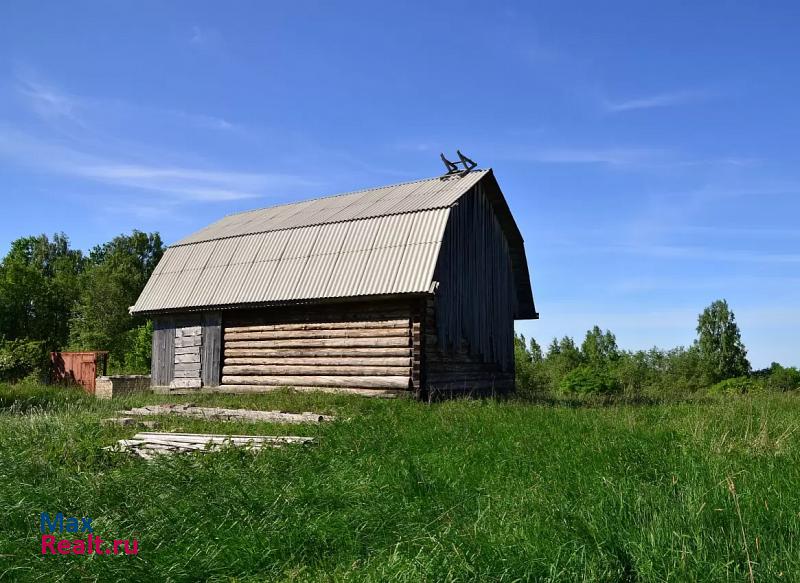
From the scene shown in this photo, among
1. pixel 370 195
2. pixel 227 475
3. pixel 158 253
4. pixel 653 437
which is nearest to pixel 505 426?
pixel 653 437

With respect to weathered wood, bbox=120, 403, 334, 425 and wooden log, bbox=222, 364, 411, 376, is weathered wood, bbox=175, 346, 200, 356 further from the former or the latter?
weathered wood, bbox=120, 403, 334, 425

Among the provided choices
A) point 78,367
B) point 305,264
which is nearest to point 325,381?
point 305,264

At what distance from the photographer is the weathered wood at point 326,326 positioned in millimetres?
15685

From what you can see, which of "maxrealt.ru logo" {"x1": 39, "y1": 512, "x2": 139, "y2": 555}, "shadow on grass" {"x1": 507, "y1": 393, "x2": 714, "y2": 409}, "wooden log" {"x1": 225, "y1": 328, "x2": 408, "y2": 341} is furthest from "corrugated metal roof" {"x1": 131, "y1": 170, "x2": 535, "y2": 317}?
"maxrealt.ru logo" {"x1": 39, "y1": 512, "x2": 139, "y2": 555}

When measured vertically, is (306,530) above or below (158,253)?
below

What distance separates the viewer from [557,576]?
380 cm

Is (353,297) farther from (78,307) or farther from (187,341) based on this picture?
(78,307)

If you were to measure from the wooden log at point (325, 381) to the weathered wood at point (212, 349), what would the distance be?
1.27 ft

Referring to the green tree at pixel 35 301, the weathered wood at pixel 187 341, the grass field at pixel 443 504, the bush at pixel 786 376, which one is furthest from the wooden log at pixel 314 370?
the green tree at pixel 35 301

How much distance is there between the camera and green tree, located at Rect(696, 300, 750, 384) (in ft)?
122

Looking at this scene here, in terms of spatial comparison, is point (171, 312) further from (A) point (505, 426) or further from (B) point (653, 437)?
(B) point (653, 437)

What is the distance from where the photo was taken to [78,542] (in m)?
4.98

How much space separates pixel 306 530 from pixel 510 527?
160 centimetres

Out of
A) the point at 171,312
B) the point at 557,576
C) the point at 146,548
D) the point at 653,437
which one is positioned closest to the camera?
the point at 557,576
